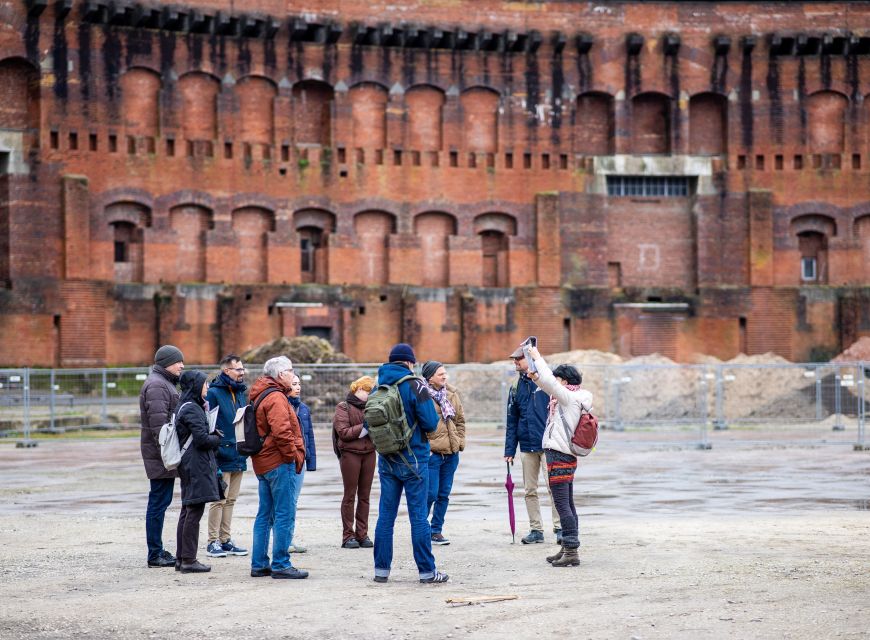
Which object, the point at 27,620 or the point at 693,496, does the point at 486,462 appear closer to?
the point at 693,496

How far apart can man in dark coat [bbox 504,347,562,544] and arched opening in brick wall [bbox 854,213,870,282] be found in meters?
36.9

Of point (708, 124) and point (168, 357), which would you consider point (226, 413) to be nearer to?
point (168, 357)

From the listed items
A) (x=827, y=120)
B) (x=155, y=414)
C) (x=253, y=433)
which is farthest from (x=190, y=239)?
(x=253, y=433)

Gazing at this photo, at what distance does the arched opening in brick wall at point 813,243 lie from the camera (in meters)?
48.4

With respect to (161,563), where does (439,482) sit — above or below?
above

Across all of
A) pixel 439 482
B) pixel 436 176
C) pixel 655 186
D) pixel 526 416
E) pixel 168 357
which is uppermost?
pixel 436 176

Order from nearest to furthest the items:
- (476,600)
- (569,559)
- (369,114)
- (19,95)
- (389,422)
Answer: (476,600), (389,422), (569,559), (19,95), (369,114)

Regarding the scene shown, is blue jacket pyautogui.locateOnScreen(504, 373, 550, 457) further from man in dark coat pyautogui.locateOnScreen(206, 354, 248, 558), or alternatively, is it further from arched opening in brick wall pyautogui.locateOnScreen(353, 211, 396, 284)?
arched opening in brick wall pyautogui.locateOnScreen(353, 211, 396, 284)

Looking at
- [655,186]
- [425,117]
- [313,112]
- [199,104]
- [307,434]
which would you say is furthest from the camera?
[655,186]

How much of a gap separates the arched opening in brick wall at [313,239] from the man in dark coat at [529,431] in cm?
3177

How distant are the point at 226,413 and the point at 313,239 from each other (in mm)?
33299

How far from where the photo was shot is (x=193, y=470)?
39.6 feet

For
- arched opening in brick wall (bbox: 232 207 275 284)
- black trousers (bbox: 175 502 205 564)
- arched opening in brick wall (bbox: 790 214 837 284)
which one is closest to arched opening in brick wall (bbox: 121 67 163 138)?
arched opening in brick wall (bbox: 232 207 275 284)

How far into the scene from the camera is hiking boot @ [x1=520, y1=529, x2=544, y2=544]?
13.6 metres
